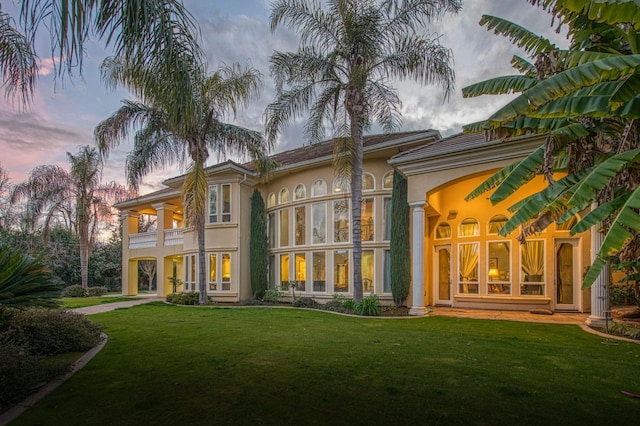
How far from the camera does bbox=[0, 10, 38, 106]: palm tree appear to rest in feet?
19.1

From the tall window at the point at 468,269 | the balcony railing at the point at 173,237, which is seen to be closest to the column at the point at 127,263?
the balcony railing at the point at 173,237

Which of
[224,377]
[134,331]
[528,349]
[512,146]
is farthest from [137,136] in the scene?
[528,349]

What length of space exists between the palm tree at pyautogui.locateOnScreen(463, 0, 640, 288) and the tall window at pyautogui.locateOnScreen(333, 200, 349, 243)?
807 centimetres

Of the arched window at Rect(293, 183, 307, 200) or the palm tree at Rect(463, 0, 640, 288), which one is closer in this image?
the palm tree at Rect(463, 0, 640, 288)

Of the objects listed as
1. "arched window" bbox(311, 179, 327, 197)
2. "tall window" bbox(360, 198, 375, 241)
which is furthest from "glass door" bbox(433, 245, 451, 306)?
"arched window" bbox(311, 179, 327, 197)

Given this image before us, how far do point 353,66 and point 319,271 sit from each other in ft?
27.3

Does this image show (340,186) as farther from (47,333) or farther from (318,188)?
(47,333)

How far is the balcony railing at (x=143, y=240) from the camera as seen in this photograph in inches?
932

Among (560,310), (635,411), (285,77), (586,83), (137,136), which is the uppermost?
(285,77)

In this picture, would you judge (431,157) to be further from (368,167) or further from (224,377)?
(224,377)

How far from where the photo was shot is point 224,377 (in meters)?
5.48

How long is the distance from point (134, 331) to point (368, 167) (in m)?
10.1

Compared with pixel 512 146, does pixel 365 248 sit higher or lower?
lower

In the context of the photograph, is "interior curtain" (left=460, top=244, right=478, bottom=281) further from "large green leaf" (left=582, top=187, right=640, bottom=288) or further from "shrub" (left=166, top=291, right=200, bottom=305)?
"shrub" (left=166, top=291, right=200, bottom=305)
